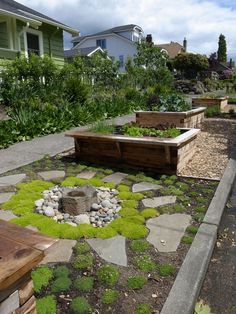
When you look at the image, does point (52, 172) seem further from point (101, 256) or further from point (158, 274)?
point (158, 274)

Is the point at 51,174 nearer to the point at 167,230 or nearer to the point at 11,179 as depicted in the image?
the point at 11,179

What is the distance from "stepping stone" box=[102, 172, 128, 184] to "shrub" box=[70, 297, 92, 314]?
7.77 feet

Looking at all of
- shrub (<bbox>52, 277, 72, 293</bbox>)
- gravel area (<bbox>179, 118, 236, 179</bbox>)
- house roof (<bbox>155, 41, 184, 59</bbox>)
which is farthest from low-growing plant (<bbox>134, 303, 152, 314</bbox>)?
house roof (<bbox>155, 41, 184, 59</bbox>)

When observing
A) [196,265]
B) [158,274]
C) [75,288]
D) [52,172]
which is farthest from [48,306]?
[52,172]

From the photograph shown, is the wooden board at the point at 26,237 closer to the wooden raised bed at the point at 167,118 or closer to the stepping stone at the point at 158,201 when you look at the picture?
the stepping stone at the point at 158,201

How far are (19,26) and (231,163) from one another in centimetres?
1155

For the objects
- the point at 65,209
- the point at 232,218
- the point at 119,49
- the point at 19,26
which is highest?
the point at 119,49

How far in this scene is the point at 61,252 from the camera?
102 inches

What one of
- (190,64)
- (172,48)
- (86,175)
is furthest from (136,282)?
(172,48)

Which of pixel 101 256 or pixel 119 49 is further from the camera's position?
pixel 119 49

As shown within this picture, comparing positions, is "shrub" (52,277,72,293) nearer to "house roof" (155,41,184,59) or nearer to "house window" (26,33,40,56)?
"house window" (26,33,40,56)

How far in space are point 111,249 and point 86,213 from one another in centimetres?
74

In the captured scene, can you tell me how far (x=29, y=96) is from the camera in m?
9.08

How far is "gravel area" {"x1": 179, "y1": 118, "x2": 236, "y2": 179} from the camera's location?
4.82 meters
